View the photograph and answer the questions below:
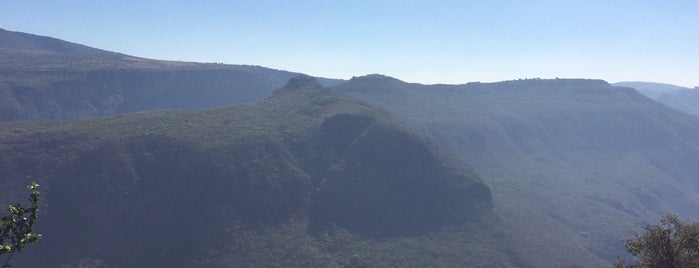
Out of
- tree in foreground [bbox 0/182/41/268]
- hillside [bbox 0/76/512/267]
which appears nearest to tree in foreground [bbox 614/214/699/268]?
tree in foreground [bbox 0/182/41/268]

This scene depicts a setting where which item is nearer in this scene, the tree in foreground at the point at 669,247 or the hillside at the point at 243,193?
the tree in foreground at the point at 669,247

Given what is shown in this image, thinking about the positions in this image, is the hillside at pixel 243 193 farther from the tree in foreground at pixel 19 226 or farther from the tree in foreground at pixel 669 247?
the tree in foreground at pixel 19 226

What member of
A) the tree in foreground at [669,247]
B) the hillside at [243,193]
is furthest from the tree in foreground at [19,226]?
the hillside at [243,193]

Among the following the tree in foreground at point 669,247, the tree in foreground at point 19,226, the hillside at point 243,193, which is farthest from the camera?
the hillside at point 243,193

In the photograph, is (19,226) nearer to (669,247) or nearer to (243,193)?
(669,247)

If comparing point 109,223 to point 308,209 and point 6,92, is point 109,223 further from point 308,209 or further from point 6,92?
point 6,92

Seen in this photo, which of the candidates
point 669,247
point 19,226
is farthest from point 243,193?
point 19,226

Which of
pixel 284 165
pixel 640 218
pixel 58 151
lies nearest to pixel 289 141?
pixel 284 165

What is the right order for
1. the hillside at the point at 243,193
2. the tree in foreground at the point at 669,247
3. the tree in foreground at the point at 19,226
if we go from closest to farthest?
the tree in foreground at the point at 19,226 → the tree in foreground at the point at 669,247 → the hillside at the point at 243,193
